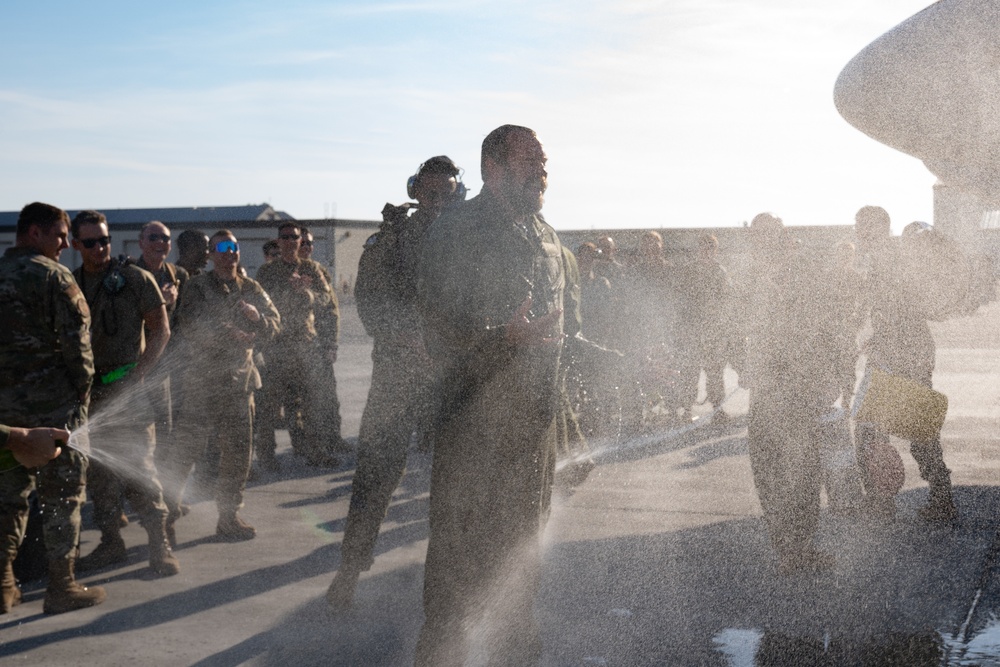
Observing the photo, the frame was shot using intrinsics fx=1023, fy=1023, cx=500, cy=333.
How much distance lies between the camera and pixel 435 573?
3.35 m

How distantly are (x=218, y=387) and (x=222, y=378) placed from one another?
0.19ft

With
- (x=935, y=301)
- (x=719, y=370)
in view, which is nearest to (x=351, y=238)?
(x=719, y=370)

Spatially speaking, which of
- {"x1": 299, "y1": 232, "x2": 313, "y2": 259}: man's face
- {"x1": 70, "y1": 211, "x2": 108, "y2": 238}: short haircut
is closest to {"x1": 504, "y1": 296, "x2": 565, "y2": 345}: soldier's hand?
{"x1": 70, "y1": 211, "x2": 108, "y2": 238}: short haircut

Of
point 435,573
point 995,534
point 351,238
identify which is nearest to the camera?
point 435,573

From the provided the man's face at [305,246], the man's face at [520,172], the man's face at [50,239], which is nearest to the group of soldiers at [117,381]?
the man's face at [50,239]

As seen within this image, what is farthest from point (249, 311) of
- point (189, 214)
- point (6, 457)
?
point (189, 214)

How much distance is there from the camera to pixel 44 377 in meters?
4.51

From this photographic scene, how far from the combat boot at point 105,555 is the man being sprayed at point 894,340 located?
4.17 m

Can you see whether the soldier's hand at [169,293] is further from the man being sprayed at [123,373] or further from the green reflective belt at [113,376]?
the green reflective belt at [113,376]

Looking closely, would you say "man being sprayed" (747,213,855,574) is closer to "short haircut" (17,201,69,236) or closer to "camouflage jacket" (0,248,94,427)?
→ "camouflage jacket" (0,248,94,427)

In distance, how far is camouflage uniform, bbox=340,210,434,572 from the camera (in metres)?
4.44

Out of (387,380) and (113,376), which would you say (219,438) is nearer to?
(113,376)

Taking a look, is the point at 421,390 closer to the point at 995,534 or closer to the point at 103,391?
the point at 103,391

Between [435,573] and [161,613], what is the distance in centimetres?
179
